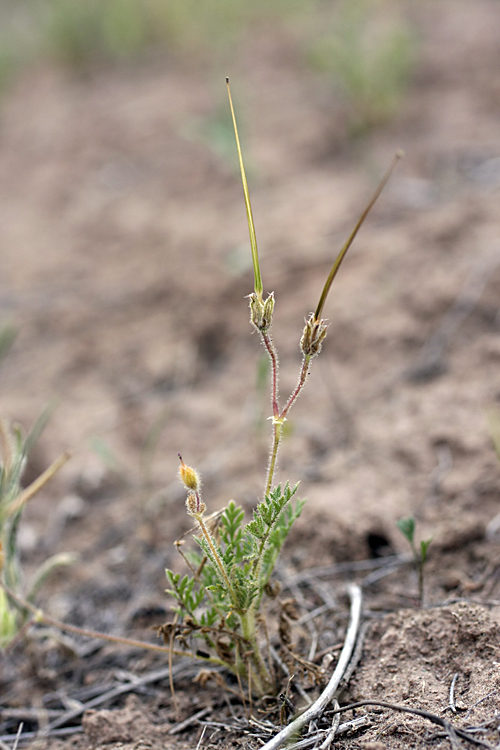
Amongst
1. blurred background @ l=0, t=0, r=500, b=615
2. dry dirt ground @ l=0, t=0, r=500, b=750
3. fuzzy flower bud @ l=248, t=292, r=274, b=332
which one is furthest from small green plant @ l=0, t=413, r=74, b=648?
fuzzy flower bud @ l=248, t=292, r=274, b=332

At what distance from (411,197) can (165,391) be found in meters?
1.37

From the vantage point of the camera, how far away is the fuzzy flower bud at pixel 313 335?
3.12 feet

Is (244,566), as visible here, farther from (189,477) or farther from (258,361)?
(258,361)

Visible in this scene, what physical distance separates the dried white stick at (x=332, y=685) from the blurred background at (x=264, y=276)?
9.4 inches

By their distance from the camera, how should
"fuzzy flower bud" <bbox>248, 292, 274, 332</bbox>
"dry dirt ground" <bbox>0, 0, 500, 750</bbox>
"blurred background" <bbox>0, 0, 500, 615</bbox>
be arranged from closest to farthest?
"fuzzy flower bud" <bbox>248, 292, 274, 332</bbox> < "dry dirt ground" <bbox>0, 0, 500, 750</bbox> < "blurred background" <bbox>0, 0, 500, 615</bbox>

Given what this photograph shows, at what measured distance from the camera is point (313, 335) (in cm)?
96

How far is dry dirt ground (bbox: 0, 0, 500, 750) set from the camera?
1.31 meters

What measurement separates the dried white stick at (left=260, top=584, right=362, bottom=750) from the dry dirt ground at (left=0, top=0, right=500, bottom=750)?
0.04 meters

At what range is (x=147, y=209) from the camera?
10.8ft

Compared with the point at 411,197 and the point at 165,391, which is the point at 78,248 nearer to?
the point at 165,391

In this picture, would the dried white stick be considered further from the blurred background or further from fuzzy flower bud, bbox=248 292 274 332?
fuzzy flower bud, bbox=248 292 274 332

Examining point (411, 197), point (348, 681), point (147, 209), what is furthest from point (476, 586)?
point (147, 209)

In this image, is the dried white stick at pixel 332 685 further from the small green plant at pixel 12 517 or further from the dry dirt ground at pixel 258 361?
the small green plant at pixel 12 517

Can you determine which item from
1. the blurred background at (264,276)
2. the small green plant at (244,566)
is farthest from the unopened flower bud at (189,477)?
the blurred background at (264,276)
